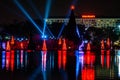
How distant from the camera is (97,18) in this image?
6604 inches

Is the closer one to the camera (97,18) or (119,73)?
(119,73)

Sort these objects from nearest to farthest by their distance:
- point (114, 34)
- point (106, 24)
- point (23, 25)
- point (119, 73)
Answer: point (119, 73) → point (23, 25) → point (114, 34) → point (106, 24)

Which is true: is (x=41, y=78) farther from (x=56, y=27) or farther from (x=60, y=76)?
(x=56, y=27)

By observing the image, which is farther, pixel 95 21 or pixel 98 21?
pixel 98 21

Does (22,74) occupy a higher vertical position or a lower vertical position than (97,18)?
lower

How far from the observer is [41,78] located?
1956 cm

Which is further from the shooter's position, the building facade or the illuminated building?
the illuminated building

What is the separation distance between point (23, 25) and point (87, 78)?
88349mm

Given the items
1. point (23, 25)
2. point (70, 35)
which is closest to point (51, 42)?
point (70, 35)

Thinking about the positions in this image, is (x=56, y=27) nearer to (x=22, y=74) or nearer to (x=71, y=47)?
(x=71, y=47)

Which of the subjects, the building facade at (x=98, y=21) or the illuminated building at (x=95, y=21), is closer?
the building facade at (x=98, y=21)

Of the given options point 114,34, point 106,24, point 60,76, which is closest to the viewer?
point 60,76

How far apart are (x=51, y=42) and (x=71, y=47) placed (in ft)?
39.3

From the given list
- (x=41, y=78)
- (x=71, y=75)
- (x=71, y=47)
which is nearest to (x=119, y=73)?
(x=71, y=75)
